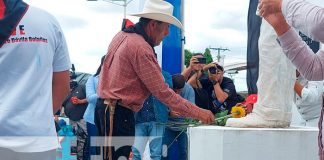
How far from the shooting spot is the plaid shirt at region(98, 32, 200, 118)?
12.1 ft

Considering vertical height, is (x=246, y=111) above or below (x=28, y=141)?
below

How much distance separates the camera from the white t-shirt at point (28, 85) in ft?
7.72

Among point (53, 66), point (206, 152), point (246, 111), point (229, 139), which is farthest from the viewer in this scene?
point (246, 111)

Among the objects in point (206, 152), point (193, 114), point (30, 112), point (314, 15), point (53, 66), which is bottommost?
point (206, 152)

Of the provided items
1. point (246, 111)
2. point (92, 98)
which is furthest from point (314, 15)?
point (92, 98)

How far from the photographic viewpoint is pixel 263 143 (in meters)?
4.09

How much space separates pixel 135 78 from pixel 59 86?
113cm

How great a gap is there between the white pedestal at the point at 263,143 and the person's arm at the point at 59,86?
173 cm

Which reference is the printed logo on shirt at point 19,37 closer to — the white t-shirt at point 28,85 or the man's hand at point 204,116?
the white t-shirt at point 28,85

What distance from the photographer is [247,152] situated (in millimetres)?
4129

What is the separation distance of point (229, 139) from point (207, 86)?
2.38 m

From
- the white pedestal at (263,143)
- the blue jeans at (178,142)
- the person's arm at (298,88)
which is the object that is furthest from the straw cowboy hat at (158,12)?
the blue jeans at (178,142)

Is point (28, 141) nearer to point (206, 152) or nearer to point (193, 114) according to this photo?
point (193, 114)

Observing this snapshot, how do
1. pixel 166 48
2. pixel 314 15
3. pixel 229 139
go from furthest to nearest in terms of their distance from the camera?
pixel 166 48 → pixel 229 139 → pixel 314 15
